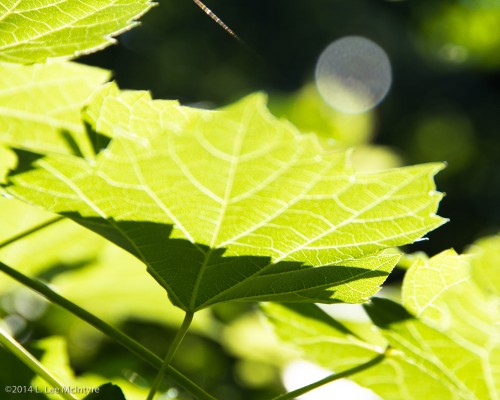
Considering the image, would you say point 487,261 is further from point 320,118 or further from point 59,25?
point 320,118

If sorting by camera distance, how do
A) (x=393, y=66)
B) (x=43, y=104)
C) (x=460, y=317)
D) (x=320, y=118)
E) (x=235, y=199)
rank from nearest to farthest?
1. (x=235, y=199)
2. (x=460, y=317)
3. (x=43, y=104)
4. (x=320, y=118)
5. (x=393, y=66)

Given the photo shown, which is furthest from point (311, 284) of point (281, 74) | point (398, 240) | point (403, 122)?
point (403, 122)

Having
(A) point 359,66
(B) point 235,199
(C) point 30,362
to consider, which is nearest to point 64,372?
(C) point 30,362

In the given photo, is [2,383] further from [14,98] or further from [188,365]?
Answer: [188,365]

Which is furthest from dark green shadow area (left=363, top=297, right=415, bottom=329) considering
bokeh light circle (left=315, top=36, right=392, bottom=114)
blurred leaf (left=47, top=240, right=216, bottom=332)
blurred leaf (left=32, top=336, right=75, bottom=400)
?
bokeh light circle (left=315, top=36, right=392, bottom=114)

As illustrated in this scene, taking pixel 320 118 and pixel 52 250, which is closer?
pixel 52 250

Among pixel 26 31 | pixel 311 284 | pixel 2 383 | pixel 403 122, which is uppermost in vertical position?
pixel 26 31

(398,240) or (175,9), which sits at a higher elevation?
(398,240)
